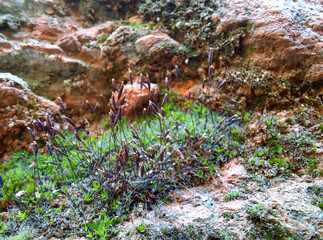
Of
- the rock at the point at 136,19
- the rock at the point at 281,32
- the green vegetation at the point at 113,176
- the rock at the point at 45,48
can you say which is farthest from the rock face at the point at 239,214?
the rock at the point at 136,19

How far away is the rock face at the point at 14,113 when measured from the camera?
3242mm

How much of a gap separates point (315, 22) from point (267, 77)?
Answer: 0.99m

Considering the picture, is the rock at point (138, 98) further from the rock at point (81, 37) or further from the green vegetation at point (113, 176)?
the rock at point (81, 37)

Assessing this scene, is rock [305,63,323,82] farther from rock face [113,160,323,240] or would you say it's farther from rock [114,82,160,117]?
rock [114,82,160,117]

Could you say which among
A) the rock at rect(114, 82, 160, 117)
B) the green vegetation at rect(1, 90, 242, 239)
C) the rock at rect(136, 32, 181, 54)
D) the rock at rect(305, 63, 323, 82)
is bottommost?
the green vegetation at rect(1, 90, 242, 239)

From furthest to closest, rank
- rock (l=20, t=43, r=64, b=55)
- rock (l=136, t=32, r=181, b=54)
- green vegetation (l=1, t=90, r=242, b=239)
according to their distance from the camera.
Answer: rock (l=136, t=32, r=181, b=54)
rock (l=20, t=43, r=64, b=55)
green vegetation (l=1, t=90, r=242, b=239)

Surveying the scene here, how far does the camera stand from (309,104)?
9.18 ft

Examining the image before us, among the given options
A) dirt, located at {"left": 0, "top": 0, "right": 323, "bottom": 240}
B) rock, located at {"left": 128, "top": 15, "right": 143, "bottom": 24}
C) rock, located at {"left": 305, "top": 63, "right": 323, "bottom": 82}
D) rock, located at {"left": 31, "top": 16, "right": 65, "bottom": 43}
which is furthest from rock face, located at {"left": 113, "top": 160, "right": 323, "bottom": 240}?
rock, located at {"left": 31, "top": 16, "right": 65, "bottom": 43}

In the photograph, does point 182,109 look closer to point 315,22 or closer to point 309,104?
point 309,104

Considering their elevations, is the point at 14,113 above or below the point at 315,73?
below

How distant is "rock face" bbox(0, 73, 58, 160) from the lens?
10.6 ft

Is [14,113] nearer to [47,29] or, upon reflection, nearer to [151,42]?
[47,29]

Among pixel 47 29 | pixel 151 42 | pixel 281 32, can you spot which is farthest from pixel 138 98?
pixel 47 29

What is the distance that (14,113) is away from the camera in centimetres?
329
